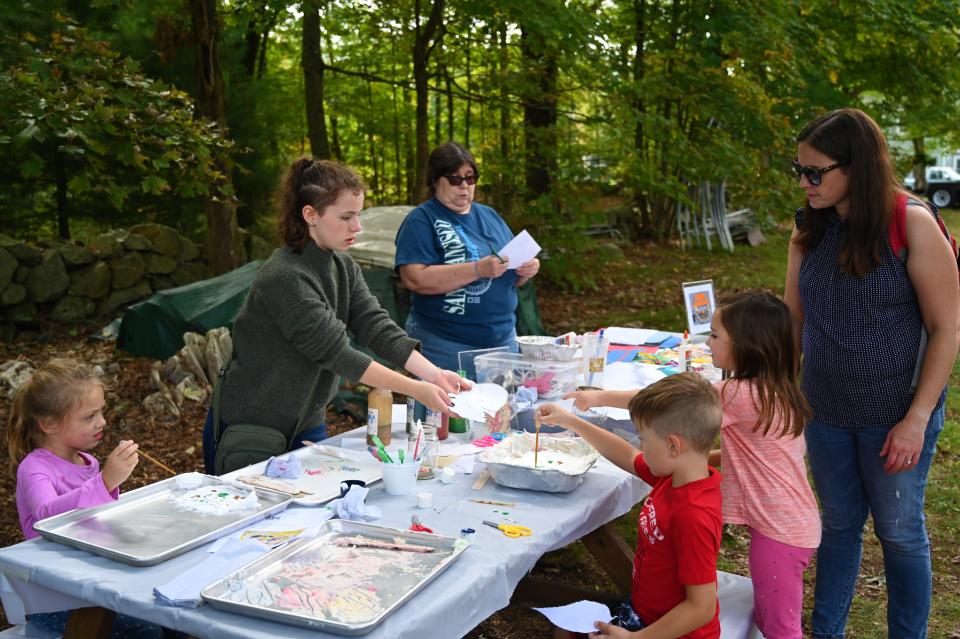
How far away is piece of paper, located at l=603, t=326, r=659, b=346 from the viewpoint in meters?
4.12

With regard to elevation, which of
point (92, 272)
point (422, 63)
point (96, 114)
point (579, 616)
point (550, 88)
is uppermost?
point (422, 63)

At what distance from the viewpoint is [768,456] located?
2.31 m

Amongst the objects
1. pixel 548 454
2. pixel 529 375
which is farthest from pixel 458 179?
pixel 548 454

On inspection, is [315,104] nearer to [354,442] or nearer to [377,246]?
[377,246]

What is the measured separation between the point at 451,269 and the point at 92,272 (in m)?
4.77

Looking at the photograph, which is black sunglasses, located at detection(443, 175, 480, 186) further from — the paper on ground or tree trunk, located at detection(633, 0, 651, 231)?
tree trunk, located at detection(633, 0, 651, 231)

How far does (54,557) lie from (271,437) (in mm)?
824

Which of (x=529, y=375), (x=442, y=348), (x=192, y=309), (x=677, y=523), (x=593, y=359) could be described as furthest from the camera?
(x=192, y=309)

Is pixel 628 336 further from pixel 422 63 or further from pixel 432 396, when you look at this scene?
pixel 422 63

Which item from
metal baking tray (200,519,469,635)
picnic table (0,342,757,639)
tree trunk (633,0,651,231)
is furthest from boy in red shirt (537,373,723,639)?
tree trunk (633,0,651,231)

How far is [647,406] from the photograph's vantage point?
6.71ft

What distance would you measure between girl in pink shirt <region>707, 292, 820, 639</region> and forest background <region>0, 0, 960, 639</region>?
4.30 feet

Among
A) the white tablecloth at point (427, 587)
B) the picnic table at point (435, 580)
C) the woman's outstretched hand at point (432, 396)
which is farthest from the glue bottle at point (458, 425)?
the white tablecloth at point (427, 587)

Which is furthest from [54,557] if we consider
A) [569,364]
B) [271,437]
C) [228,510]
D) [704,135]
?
[704,135]
